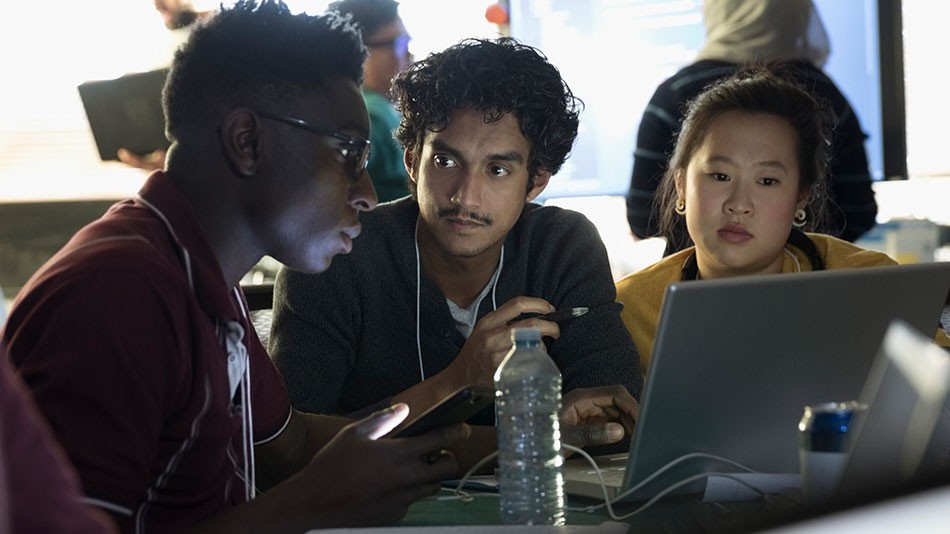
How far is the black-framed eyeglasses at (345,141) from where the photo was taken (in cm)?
131

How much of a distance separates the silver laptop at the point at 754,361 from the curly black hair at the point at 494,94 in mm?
729

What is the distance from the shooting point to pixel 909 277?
1.27m

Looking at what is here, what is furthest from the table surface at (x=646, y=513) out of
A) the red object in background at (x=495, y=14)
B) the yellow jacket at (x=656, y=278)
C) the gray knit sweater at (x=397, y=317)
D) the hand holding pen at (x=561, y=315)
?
the red object in background at (x=495, y=14)

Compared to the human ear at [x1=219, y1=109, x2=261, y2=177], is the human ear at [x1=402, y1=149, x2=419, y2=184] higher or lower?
lower

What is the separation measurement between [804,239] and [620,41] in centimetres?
154

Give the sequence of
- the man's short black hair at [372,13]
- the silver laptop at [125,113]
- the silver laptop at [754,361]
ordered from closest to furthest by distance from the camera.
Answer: the silver laptop at [754,361] < the silver laptop at [125,113] < the man's short black hair at [372,13]

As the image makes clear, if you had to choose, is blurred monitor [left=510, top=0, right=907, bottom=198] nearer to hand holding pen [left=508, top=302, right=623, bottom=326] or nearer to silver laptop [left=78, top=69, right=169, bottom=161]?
silver laptop [left=78, top=69, right=169, bottom=161]

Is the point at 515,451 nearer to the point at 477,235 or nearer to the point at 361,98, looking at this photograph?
the point at 361,98

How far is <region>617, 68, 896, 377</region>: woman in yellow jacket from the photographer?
1966 mm

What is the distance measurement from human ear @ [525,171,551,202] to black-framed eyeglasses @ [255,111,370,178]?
0.58 meters

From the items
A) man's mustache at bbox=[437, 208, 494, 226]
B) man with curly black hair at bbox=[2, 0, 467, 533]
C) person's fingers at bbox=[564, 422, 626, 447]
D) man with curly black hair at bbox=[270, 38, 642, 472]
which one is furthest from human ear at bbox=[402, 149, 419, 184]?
person's fingers at bbox=[564, 422, 626, 447]

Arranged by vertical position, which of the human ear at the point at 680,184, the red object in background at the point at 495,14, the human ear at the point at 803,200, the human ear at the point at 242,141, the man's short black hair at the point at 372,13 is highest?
the man's short black hair at the point at 372,13

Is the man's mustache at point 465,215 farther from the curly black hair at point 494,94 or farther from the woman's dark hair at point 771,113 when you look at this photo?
the woman's dark hair at point 771,113

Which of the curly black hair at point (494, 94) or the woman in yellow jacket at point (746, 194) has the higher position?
the curly black hair at point (494, 94)
